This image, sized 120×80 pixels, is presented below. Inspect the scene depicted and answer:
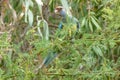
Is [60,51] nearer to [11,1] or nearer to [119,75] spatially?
[119,75]

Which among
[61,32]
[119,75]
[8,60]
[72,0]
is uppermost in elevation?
[72,0]

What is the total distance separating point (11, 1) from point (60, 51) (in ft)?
2.50

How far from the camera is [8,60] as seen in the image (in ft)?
4.77

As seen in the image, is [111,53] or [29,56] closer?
[29,56]

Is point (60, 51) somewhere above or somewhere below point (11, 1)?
below

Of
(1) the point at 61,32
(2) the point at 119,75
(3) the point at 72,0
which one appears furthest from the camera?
(3) the point at 72,0

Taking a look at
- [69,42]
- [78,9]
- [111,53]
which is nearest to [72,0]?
[78,9]

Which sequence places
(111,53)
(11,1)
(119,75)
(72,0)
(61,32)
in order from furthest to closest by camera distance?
(11,1)
(72,0)
(111,53)
(119,75)
(61,32)

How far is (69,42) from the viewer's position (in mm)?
1467

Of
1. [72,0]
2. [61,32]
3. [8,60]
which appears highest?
[72,0]

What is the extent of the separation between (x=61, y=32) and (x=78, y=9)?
0.63m

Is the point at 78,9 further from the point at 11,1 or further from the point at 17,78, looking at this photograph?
the point at 17,78

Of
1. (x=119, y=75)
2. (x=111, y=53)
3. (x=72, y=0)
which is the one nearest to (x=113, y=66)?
(x=119, y=75)

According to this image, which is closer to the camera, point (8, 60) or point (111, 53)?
point (8, 60)
